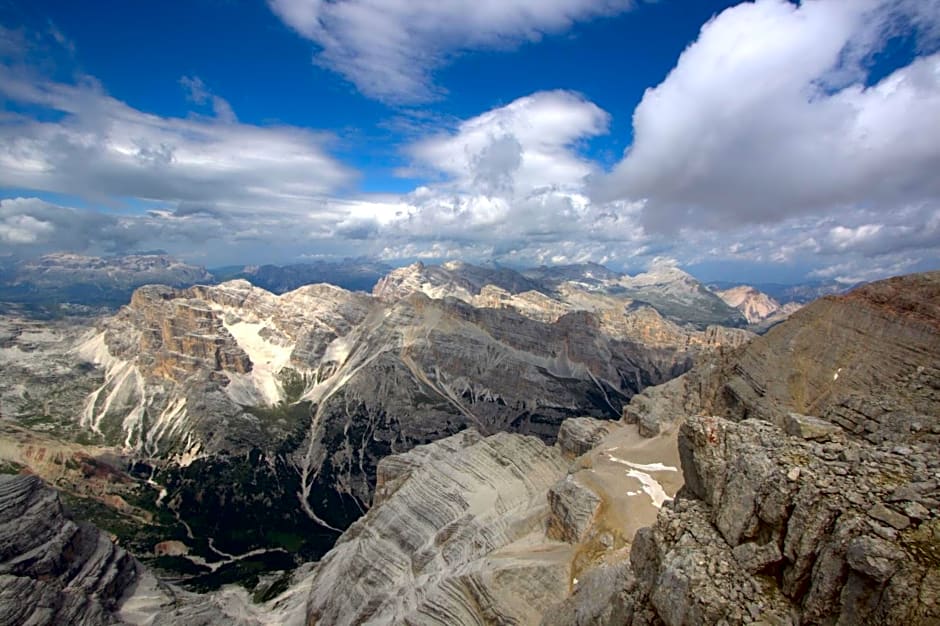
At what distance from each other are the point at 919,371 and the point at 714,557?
178 ft

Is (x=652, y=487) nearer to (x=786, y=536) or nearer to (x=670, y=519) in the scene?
(x=670, y=519)

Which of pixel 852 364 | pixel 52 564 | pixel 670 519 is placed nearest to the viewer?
pixel 670 519

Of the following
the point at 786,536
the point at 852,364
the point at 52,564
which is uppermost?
the point at 786,536

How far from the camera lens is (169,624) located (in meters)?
101

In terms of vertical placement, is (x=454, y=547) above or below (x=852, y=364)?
below

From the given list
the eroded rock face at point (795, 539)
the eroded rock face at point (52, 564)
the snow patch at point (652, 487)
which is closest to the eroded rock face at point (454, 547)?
the snow patch at point (652, 487)

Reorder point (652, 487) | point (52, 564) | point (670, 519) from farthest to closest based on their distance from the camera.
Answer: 1. point (52, 564)
2. point (652, 487)
3. point (670, 519)

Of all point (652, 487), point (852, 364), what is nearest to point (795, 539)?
point (652, 487)

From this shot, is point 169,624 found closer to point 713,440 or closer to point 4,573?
point 4,573

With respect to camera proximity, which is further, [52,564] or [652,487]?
[52,564]

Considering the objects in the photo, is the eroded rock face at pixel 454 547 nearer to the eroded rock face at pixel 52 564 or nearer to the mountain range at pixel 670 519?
the mountain range at pixel 670 519

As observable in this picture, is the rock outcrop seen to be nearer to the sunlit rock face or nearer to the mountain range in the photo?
the mountain range

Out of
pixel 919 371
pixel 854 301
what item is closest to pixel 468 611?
pixel 919 371

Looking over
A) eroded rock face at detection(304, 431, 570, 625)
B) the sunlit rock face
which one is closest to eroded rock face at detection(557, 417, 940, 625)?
the sunlit rock face
